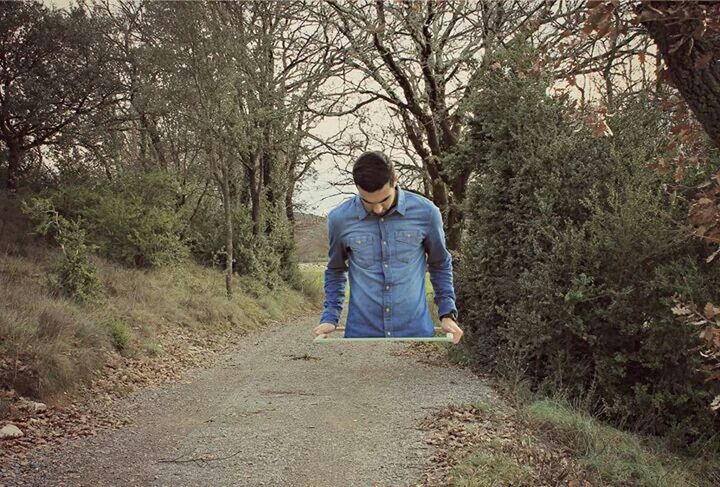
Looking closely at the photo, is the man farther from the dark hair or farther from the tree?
the tree

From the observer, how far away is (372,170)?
1966 mm

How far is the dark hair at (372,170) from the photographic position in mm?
1951

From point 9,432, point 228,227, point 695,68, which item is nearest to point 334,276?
point 695,68

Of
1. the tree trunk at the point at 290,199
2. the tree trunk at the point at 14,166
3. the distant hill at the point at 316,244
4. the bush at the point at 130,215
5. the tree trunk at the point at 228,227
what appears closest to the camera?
the distant hill at the point at 316,244

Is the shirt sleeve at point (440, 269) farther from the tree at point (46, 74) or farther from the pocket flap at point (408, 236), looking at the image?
the tree at point (46, 74)

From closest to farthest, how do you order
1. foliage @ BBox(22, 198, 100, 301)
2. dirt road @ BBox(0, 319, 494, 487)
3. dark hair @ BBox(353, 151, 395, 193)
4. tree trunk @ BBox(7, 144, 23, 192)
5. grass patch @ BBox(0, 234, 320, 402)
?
dark hair @ BBox(353, 151, 395, 193) < dirt road @ BBox(0, 319, 494, 487) < grass patch @ BBox(0, 234, 320, 402) < foliage @ BBox(22, 198, 100, 301) < tree trunk @ BBox(7, 144, 23, 192)

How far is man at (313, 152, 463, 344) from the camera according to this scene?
2241 mm

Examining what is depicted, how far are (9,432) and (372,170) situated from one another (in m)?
7.04

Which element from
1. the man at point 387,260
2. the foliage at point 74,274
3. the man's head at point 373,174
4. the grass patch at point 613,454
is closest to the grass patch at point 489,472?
the grass patch at point 613,454

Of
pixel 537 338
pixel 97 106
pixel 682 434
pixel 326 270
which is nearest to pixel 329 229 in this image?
pixel 326 270

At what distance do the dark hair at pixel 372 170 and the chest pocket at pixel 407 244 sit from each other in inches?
12.8

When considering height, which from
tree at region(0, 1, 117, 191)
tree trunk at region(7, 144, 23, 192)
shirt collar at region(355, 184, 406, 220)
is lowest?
shirt collar at region(355, 184, 406, 220)

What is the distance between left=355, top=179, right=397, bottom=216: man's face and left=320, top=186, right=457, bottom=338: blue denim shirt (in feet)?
0.18

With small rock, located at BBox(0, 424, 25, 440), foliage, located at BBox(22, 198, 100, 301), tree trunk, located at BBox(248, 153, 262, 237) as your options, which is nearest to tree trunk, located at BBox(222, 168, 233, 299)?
tree trunk, located at BBox(248, 153, 262, 237)
